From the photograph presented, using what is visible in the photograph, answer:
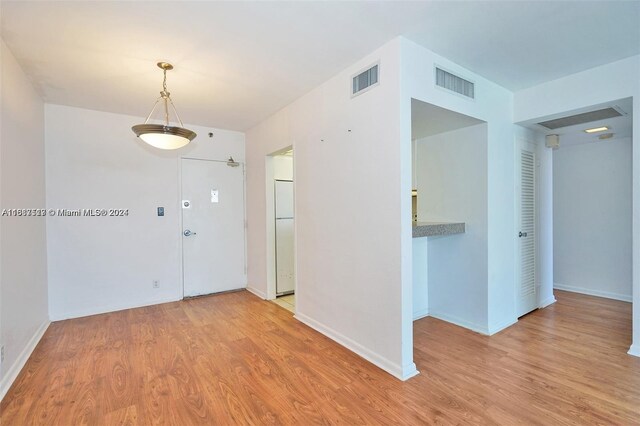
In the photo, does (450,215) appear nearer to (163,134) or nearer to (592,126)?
(592,126)

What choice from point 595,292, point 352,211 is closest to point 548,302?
point 595,292

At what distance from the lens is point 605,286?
170 inches

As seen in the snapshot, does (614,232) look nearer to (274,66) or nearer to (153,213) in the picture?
(274,66)

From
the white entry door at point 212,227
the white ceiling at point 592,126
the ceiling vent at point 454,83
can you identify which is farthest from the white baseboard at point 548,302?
the white entry door at point 212,227

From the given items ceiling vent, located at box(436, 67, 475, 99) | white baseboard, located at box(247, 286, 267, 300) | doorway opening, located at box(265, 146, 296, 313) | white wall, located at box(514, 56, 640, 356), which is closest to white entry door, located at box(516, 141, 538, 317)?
white wall, located at box(514, 56, 640, 356)

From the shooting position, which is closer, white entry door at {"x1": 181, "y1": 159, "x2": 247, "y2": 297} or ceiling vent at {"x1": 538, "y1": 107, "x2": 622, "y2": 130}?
ceiling vent at {"x1": 538, "y1": 107, "x2": 622, "y2": 130}

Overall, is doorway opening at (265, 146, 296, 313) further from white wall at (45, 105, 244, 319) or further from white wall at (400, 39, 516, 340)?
white wall at (400, 39, 516, 340)

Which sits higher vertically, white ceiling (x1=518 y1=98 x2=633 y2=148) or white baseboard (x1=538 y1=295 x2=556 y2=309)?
white ceiling (x1=518 y1=98 x2=633 y2=148)

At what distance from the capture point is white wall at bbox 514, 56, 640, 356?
8.38 feet

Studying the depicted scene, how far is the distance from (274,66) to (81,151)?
2.81m

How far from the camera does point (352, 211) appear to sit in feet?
9.23

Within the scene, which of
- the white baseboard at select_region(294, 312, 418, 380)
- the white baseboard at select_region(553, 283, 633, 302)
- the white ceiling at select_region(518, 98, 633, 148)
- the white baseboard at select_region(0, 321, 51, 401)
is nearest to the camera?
the white baseboard at select_region(0, 321, 51, 401)

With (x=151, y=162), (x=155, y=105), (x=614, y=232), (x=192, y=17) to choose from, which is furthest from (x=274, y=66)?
(x=614, y=232)

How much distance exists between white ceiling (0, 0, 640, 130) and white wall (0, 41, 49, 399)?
29 centimetres
